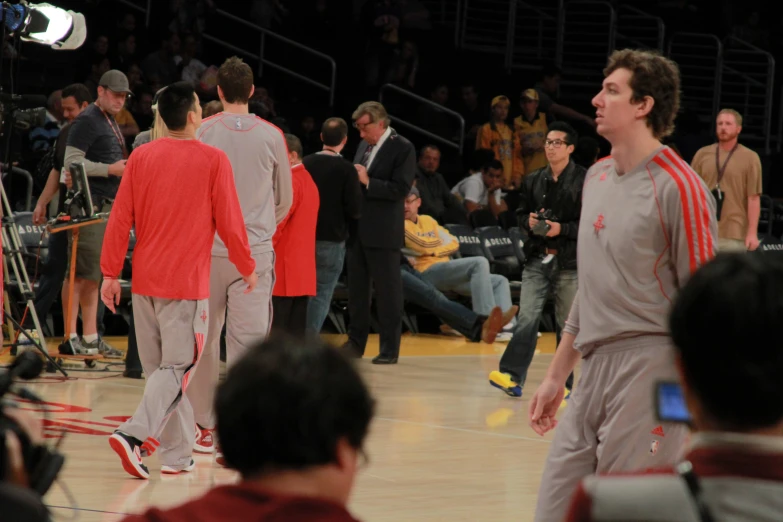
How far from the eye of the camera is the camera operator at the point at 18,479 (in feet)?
4.97

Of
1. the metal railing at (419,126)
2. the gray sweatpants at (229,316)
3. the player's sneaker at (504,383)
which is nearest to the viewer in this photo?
the gray sweatpants at (229,316)

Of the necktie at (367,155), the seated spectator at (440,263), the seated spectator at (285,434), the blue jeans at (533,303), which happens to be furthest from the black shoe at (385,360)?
the seated spectator at (285,434)

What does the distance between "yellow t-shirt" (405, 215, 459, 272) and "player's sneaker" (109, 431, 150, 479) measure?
6.85 metres

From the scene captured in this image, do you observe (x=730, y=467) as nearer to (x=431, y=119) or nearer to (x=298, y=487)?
(x=298, y=487)

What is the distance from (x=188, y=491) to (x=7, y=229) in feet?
13.9

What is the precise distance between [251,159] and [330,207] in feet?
11.3

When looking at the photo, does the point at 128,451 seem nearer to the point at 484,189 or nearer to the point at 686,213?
the point at 686,213

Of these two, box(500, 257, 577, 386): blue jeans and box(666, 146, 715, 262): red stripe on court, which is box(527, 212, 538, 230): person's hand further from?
box(666, 146, 715, 262): red stripe on court

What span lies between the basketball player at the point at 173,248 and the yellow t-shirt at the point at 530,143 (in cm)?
1044

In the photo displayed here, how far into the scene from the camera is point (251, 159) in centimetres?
635

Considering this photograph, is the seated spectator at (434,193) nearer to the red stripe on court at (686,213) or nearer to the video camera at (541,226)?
the video camera at (541,226)

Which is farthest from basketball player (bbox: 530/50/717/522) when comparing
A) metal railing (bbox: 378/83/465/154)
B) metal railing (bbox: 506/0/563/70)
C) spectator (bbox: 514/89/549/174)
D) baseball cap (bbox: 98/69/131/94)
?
metal railing (bbox: 506/0/563/70)

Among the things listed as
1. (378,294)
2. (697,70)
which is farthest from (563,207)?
(697,70)

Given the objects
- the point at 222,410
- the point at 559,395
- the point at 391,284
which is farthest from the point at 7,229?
the point at 222,410
